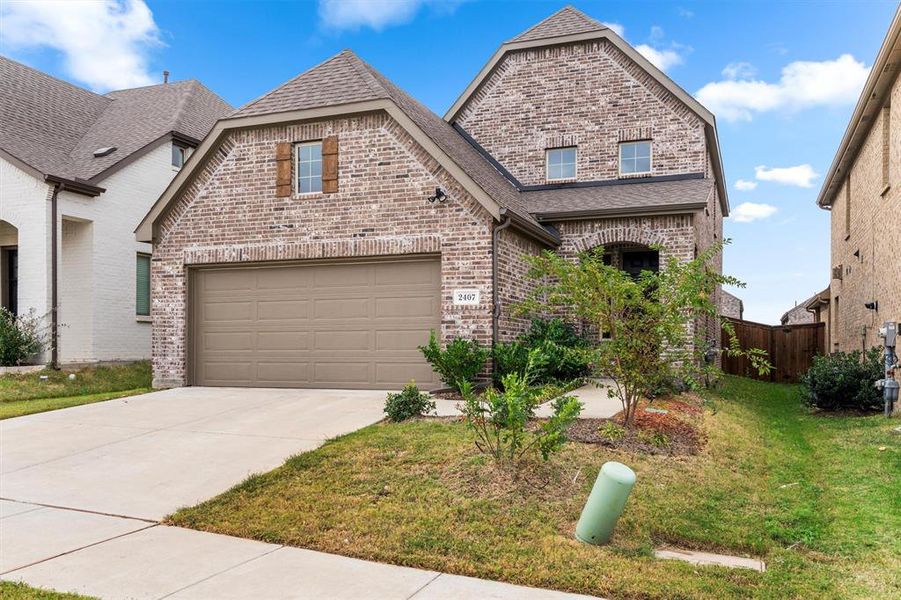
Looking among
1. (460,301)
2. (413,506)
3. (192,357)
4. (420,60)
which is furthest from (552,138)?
(413,506)

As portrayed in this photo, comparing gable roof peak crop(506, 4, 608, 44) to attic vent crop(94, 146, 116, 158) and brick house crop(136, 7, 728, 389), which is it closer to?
brick house crop(136, 7, 728, 389)

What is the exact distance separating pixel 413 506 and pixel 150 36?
65.6ft

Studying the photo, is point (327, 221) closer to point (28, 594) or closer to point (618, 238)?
point (618, 238)

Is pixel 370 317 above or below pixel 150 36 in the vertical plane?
below

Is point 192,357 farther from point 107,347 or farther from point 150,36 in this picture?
point 150,36

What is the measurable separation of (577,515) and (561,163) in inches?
515

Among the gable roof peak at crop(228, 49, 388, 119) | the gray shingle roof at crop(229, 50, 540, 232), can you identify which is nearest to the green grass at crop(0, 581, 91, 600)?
the gray shingle roof at crop(229, 50, 540, 232)

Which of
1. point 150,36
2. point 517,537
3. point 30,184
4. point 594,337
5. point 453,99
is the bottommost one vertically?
point 517,537

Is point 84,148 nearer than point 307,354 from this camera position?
No

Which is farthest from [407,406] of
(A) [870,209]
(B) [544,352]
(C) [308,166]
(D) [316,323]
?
(A) [870,209]

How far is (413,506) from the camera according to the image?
6.32 meters

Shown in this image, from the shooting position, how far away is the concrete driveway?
7270 millimetres

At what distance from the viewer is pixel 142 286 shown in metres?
19.6

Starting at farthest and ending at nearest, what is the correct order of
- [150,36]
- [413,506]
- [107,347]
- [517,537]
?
[150,36]
[107,347]
[413,506]
[517,537]
